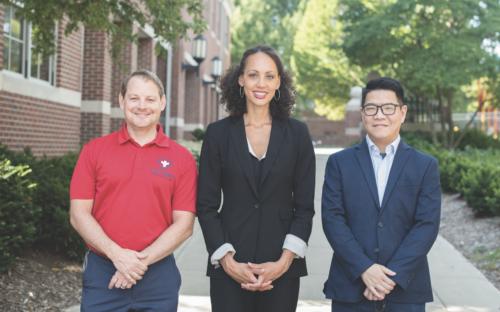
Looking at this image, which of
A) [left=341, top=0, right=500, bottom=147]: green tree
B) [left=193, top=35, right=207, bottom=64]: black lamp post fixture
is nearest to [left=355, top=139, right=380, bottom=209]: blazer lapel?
[left=193, top=35, right=207, bottom=64]: black lamp post fixture

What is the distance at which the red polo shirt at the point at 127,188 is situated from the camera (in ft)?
10.4

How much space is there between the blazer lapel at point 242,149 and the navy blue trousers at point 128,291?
579mm

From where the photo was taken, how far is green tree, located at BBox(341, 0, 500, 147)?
17953mm

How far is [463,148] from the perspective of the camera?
22.7 meters

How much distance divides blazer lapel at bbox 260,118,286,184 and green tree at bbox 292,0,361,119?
2860 cm

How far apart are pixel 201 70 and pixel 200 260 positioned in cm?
2011

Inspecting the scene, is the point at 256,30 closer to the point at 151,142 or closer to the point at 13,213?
the point at 13,213

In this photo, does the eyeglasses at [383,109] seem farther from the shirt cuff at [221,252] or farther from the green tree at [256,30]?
the green tree at [256,30]

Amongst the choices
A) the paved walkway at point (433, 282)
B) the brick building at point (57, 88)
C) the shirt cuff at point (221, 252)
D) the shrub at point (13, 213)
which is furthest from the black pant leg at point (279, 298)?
the brick building at point (57, 88)

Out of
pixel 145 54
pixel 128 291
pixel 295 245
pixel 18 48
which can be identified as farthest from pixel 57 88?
pixel 295 245

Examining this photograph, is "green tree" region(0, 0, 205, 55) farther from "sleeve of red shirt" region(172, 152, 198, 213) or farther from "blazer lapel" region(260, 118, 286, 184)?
"sleeve of red shirt" region(172, 152, 198, 213)

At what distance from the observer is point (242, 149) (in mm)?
3369

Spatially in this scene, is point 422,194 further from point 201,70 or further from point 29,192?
point 201,70

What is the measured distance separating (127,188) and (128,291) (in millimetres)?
476
